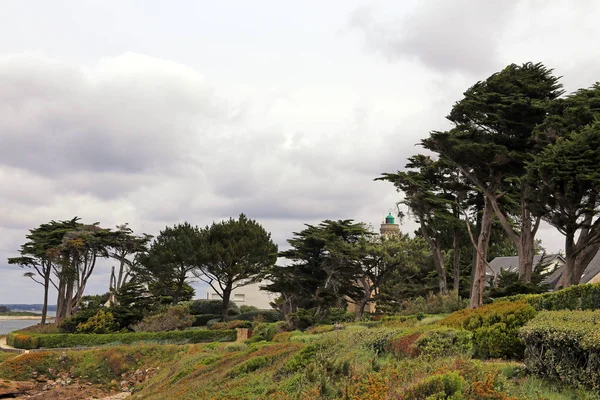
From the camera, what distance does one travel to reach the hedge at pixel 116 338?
130ft

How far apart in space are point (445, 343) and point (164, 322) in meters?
36.2

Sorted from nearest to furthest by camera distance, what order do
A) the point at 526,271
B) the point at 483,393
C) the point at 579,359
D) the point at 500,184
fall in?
the point at 483,393
the point at 579,359
the point at 526,271
the point at 500,184

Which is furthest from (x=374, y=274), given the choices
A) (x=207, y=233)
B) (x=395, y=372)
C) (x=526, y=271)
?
(x=395, y=372)

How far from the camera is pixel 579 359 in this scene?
967cm

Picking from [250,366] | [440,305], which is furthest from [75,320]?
[250,366]

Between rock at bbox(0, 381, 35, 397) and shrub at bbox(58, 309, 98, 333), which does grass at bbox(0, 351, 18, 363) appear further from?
shrub at bbox(58, 309, 98, 333)

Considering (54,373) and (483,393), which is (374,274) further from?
(483,393)

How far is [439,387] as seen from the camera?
27.4 feet

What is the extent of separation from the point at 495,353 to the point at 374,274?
30.7 m

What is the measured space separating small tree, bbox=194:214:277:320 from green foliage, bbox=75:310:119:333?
10.8m

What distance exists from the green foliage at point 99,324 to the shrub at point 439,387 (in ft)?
136

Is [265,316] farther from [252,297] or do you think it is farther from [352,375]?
[352,375]

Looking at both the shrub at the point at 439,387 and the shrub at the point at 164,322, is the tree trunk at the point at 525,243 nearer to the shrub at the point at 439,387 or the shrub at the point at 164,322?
the shrub at the point at 439,387

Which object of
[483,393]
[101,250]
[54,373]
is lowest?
[54,373]
